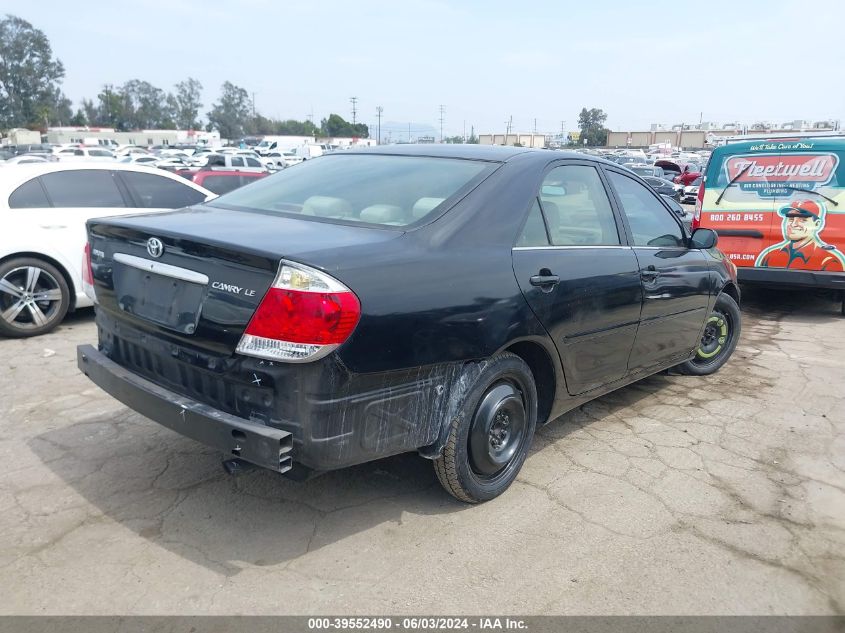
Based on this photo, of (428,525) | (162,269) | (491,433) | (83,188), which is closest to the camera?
(162,269)

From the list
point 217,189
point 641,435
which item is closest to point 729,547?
point 641,435

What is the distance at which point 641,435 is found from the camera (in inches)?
170

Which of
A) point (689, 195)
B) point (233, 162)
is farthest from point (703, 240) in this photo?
point (233, 162)

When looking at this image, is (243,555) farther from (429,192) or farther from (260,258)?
(429,192)

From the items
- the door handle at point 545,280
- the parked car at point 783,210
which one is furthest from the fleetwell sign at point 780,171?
the door handle at point 545,280

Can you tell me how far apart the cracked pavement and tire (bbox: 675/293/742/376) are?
94 cm

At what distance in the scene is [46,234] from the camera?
603 cm

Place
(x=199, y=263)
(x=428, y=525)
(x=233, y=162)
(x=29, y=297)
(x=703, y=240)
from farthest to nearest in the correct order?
(x=233, y=162), (x=29, y=297), (x=703, y=240), (x=428, y=525), (x=199, y=263)

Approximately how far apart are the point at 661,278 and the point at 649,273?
19 centimetres

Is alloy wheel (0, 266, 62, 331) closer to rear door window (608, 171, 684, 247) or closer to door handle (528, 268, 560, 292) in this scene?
door handle (528, 268, 560, 292)

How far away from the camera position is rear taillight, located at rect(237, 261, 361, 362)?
2.47 metres

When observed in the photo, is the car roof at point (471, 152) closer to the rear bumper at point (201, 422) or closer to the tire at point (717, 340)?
the rear bumper at point (201, 422)

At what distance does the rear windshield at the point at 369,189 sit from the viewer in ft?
10.6

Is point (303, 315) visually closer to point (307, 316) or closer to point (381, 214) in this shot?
point (307, 316)
